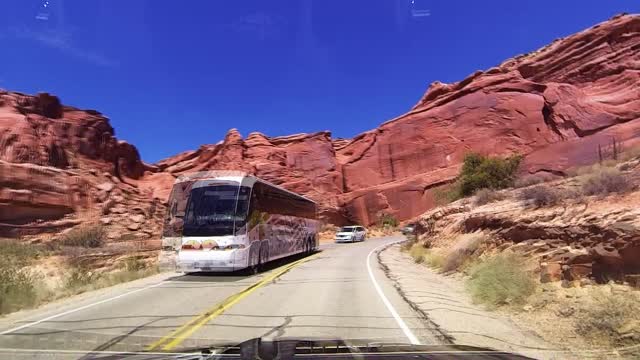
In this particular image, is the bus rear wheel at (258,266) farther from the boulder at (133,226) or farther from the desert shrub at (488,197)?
the boulder at (133,226)

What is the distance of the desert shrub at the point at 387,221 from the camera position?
3017 inches

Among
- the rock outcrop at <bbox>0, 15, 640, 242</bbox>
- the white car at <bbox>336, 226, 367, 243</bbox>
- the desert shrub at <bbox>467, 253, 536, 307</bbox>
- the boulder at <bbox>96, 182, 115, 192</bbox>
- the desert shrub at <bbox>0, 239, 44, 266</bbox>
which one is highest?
the rock outcrop at <bbox>0, 15, 640, 242</bbox>

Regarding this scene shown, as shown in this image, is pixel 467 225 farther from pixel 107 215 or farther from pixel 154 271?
pixel 107 215

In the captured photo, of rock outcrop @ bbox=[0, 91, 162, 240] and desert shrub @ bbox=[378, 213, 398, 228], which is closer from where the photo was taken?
rock outcrop @ bbox=[0, 91, 162, 240]

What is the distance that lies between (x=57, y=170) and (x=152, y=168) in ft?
90.0

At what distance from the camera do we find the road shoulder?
892 cm

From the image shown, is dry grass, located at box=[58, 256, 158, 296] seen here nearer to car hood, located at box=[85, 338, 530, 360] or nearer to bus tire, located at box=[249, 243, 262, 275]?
bus tire, located at box=[249, 243, 262, 275]

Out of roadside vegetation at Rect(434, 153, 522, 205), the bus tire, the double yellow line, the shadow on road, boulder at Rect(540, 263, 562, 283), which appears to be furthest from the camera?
Result: roadside vegetation at Rect(434, 153, 522, 205)

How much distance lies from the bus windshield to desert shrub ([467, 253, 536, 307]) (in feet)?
30.5

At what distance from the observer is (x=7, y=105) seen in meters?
62.4

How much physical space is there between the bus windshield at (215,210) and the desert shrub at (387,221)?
56.0m

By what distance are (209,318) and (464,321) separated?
5.05 m

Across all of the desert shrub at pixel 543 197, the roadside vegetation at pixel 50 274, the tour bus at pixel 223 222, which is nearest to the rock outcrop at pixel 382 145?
the roadside vegetation at pixel 50 274

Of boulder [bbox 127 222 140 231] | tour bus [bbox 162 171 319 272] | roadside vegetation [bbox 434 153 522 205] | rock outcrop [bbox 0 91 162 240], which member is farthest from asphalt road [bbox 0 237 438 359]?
boulder [bbox 127 222 140 231]
